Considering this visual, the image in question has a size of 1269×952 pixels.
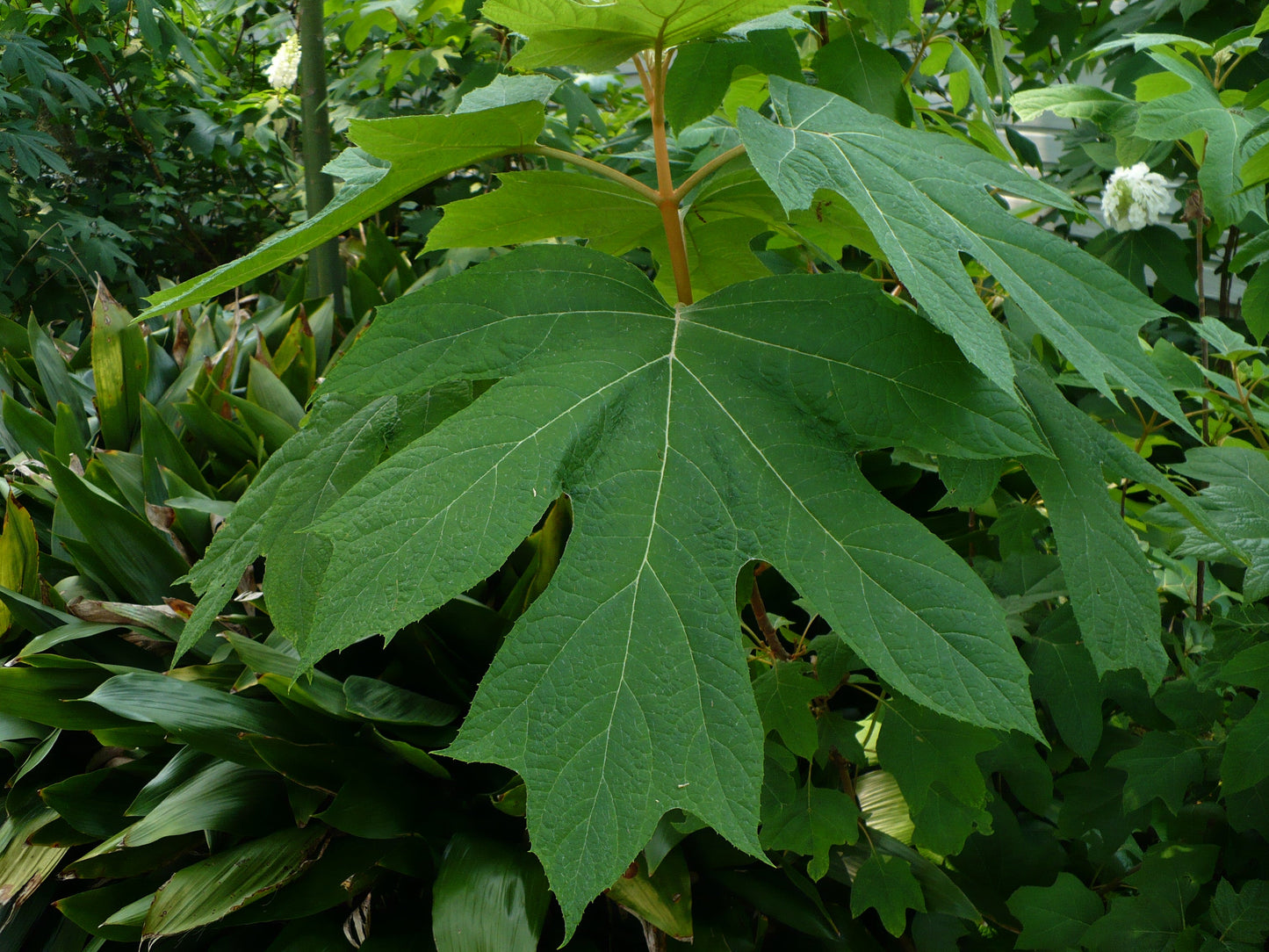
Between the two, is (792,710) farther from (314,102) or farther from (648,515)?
(314,102)

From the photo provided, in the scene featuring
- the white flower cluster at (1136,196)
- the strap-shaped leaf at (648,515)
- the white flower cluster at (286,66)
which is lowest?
the white flower cluster at (1136,196)

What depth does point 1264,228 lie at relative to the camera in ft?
4.47

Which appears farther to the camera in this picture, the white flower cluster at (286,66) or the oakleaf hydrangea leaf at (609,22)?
the white flower cluster at (286,66)

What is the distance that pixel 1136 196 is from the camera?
1.64 metres

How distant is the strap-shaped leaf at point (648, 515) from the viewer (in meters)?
0.52

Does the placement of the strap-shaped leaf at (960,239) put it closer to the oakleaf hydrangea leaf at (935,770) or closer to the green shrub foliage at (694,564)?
the green shrub foliage at (694,564)

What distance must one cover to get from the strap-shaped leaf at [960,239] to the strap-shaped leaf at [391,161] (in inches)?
7.7

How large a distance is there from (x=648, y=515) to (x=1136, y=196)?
1.49m

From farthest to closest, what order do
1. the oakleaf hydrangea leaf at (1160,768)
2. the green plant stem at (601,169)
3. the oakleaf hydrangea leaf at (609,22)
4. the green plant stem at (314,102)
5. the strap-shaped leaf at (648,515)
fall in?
the green plant stem at (314,102) < the oakleaf hydrangea leaf at (1160,768) < the green plant stem at (601,169) < the oakleaf hydrangea leaf at (609,22) < the strap-shaped leaf at (648,515)

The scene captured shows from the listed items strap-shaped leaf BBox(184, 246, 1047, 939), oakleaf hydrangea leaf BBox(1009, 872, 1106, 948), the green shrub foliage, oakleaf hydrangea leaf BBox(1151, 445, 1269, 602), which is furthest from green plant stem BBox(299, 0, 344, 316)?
oakleaf hydrangea leaf BBox(1009, 872, 1106, 948)

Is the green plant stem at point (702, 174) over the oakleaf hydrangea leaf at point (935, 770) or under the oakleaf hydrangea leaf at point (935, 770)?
over

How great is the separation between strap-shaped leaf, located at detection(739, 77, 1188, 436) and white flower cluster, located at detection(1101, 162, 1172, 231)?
1.20m

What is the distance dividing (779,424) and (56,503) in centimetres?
170

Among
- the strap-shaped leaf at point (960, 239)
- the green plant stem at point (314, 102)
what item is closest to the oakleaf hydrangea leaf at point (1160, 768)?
the strap-shaped leaf at point (960, 239)
